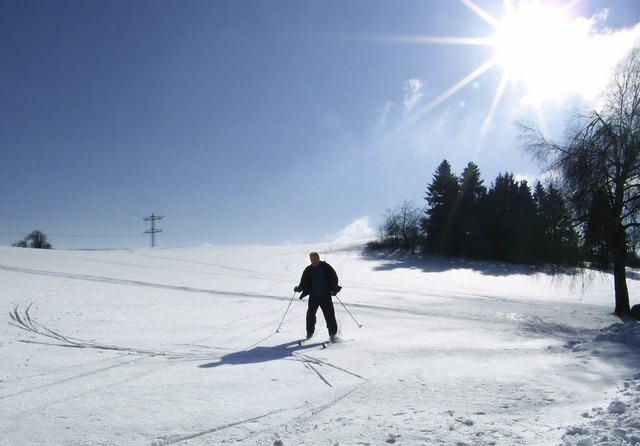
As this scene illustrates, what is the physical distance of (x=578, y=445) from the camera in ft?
10.1

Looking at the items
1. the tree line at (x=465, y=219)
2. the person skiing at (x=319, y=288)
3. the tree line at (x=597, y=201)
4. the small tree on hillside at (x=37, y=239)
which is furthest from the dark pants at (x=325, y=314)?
the small tree on hillside at (x=37, y=239)

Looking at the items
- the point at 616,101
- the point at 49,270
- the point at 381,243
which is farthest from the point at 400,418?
the point at 381,243

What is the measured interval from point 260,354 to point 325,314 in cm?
206

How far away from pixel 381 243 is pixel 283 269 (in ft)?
91.9

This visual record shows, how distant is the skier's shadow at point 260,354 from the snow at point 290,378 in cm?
5

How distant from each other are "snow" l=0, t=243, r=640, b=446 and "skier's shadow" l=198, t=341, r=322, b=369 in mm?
47

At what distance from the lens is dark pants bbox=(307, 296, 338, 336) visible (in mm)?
8156

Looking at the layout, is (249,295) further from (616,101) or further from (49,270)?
(616,101)

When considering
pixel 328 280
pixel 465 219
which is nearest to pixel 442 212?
pixel 465 219

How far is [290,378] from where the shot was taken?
5227mm

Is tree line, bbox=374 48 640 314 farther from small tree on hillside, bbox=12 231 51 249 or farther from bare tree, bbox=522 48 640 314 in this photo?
small tree on hillside, bbox=12 231 51 249

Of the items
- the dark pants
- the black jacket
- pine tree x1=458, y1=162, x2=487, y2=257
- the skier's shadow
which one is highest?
pine tree x1=458, y1=162, x2=487, y2=257

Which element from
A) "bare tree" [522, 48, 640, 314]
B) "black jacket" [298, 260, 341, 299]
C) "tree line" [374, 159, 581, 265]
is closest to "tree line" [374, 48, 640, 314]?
"bare tree" [522, 48, 640, 314]

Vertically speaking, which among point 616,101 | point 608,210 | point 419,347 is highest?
point 616,101
